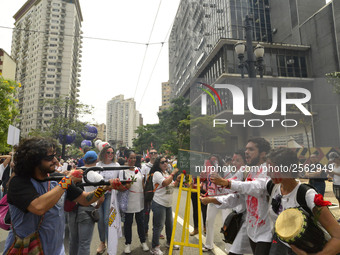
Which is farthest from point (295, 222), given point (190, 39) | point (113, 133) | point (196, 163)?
point (113, 133)

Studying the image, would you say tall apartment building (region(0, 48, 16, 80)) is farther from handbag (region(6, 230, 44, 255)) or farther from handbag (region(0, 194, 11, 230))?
handbag (region(6, 230, 44, 255))

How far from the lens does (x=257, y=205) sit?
2703 mm

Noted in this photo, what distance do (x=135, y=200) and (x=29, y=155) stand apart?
283 cm

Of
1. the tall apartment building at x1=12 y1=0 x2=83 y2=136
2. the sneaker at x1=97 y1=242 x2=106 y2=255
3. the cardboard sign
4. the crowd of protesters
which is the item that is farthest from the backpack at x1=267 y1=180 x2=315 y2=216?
the tall apartment building at x1=12 y1=0 x2=83 y2=136

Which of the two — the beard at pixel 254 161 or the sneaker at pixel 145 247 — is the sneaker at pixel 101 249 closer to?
the sneaker at pixel 145 247

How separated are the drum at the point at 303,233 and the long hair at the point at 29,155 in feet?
6.76

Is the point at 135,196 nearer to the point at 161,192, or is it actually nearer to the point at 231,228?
the point at 161,192

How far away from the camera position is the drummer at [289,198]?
5.49ft

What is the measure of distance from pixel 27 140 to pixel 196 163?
1880 mm

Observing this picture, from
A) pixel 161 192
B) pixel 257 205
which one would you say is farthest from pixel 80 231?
pixel 257 205

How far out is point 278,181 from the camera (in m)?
2.27

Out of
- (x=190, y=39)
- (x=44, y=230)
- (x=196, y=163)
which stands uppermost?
(x=190, y=39)

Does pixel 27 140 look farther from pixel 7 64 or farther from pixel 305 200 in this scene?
pixel 7 64

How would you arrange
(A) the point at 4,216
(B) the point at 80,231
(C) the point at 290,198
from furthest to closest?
(B) the point at 80,231 → (A) the point at 4,216 → (C) the point at 290,198
